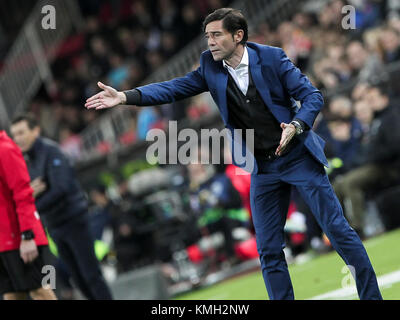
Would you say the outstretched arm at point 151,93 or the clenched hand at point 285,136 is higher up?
the outstretched arm at point 151,93

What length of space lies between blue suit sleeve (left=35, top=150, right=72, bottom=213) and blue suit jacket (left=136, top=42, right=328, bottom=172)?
3109 millimetres

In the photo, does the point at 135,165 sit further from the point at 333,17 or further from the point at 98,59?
the point at 98,59

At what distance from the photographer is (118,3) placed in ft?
73.2

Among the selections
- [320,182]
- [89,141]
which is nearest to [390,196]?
[320,182]

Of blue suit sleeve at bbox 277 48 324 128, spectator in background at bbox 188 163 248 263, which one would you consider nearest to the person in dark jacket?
blue suit sleeve at bbox 277 48 324 128

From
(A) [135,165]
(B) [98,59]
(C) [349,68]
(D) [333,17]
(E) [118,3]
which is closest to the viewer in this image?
(C) [349,68]

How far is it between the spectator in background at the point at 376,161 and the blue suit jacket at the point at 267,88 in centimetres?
599

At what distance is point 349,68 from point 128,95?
314 inches

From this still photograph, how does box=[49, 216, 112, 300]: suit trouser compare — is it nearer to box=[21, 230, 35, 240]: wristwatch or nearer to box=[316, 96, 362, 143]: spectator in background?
box=[21, 230, 35, 240]: wristwatch

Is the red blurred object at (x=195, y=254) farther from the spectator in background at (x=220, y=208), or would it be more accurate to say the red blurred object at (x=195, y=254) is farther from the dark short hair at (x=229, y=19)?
the dark short hair at (x=229, y=19)

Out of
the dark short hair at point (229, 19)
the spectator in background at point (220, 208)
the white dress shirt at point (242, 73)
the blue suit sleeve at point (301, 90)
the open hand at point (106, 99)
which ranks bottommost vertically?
the spectator in background at point (220, 208)

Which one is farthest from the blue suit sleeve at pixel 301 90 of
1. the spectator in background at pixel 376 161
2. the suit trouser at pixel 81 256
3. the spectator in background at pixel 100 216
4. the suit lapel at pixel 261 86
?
the spectator in background at pixel 100 216

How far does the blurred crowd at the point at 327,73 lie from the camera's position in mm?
11789

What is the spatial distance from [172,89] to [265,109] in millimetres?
682
